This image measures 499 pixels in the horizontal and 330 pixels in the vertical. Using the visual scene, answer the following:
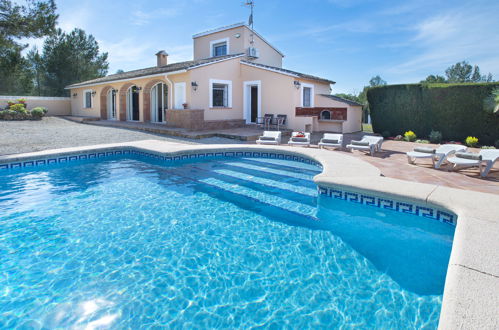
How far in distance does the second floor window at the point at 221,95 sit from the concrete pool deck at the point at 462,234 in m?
11.2

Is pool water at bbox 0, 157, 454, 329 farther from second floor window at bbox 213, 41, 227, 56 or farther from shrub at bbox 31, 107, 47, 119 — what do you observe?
shrub at bbox 31, 107, 47, 119

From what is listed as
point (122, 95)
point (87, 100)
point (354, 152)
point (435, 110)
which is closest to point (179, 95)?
point (122, 95)

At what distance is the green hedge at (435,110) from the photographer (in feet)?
47.0

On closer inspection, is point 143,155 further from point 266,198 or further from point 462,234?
point 462,234

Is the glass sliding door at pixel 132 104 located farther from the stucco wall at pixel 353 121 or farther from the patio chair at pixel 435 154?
the patio chair at pixel 435 154

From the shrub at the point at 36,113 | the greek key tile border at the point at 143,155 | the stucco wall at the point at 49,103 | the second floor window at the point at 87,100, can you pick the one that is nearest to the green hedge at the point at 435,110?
the greek key tile border at the point at 143,155

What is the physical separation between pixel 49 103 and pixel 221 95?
18764mm

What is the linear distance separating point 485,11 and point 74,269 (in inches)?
729

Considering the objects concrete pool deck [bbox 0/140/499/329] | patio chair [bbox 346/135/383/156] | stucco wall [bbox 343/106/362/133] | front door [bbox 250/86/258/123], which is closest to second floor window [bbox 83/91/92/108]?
front door [bbox 250/86/258/123]

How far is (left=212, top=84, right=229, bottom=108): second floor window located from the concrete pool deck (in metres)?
11.2

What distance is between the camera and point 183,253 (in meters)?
4.29

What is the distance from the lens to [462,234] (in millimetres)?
3570

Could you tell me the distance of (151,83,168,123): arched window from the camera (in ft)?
70.1

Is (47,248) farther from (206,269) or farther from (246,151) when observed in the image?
(246,151)
